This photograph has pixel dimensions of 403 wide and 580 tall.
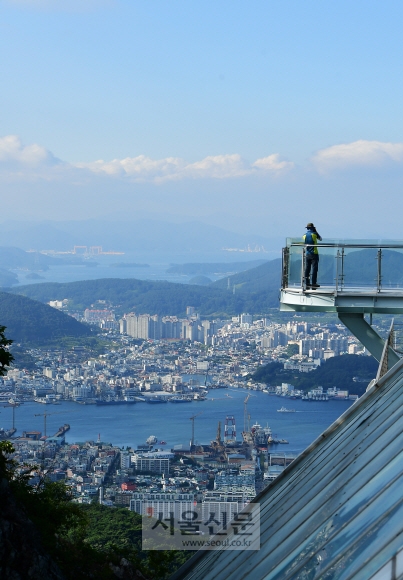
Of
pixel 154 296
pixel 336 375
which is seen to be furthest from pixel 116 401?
pixel 154 296

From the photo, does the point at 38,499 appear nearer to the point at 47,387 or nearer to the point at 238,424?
the point at 238,424

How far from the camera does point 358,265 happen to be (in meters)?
10.8

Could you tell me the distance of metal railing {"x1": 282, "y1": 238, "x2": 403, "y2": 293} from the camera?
10.6 meters

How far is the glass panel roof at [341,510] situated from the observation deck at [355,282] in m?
1.98

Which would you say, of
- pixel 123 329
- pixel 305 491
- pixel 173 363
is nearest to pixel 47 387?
pixel 173 363

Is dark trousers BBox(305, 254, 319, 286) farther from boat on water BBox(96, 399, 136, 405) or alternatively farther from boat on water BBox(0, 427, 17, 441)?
boat on water BBox(96, 399, 136, 405)

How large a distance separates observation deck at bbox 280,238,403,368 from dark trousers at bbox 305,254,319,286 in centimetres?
5

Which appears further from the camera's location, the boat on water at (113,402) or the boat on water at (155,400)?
the boat on water at (155,400)

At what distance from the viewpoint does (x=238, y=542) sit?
7.56 metres

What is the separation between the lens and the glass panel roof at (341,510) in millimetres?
3938

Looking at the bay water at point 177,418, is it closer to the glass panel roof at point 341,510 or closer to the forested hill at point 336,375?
the forested hill at point 336,375

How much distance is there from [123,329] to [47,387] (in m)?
44.8

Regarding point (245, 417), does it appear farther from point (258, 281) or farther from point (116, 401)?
point (258, 281)

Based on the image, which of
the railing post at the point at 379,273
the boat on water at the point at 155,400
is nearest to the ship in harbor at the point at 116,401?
the boat on water at the point at 155,400
